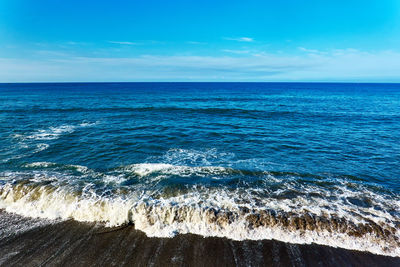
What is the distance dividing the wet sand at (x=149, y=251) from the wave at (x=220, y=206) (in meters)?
0.48

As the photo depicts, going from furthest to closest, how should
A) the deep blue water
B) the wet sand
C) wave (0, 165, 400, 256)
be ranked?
the deep blue water → wave (0, 165, 400, 256) → the wet sand

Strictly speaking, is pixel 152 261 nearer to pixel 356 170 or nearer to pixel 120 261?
pixel 120 261

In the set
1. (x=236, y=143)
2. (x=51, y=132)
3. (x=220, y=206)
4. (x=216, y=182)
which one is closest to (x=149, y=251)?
(x=220, y=206)

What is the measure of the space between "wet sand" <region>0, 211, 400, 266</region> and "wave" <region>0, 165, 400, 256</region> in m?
0.48

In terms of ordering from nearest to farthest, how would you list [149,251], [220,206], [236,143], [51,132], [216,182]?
[149,251]
[220,206]
[216,182]
[236,143]
[51,132]

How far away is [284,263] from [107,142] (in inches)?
762

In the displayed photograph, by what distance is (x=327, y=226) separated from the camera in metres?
9.26

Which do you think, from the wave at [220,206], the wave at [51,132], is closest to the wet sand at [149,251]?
the wave at [220,206]

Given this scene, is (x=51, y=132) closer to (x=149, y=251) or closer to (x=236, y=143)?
(x=236, y=143)

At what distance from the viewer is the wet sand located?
7.55 meters

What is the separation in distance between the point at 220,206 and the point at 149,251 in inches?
169

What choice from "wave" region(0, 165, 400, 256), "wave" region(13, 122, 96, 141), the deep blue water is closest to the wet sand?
"wave" region(0, 165, 400, 256)

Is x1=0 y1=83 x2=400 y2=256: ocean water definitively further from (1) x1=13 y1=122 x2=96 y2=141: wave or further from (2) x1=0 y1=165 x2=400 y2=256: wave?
(1) x1=13 y1=122 x2=96 y2=141: wave

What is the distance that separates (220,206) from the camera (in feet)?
34.7
